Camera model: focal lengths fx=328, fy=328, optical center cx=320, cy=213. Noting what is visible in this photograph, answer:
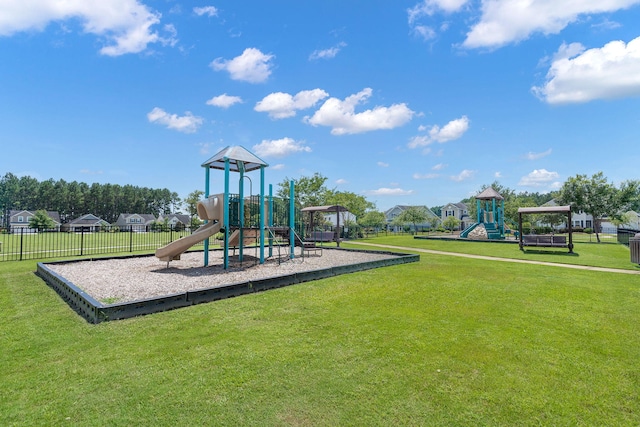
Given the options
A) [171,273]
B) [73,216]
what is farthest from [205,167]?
[73,216]

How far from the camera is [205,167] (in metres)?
12.9

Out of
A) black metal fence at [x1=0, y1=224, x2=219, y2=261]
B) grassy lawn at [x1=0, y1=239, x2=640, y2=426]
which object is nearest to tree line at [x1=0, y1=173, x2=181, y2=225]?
black metal fence at [x1=0, y1=224, x2=219, y2=261]

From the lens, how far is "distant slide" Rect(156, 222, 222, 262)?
35.6 ft

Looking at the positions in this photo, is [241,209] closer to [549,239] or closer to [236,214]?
[236,214]

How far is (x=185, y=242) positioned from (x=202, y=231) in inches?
25.4

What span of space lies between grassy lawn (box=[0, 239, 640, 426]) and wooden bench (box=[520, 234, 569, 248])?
1244cm

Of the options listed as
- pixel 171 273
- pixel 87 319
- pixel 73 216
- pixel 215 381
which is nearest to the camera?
pixel 215 381

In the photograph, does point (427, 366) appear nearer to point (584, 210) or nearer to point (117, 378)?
point (117, 378)

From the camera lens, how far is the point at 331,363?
3926 millimetres

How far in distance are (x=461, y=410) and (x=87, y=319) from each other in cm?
598

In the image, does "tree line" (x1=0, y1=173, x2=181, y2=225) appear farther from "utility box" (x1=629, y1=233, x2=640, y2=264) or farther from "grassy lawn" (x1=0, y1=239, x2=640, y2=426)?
"utility box" (x1=629, y1=233, x2=640, y2=264)

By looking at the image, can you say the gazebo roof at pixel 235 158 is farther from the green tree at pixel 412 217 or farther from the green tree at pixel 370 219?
the green tree at pixel 412 217

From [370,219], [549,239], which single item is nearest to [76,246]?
[549,239]

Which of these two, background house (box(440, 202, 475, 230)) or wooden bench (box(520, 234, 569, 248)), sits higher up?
background house (box(440, 202, 475, 230))
